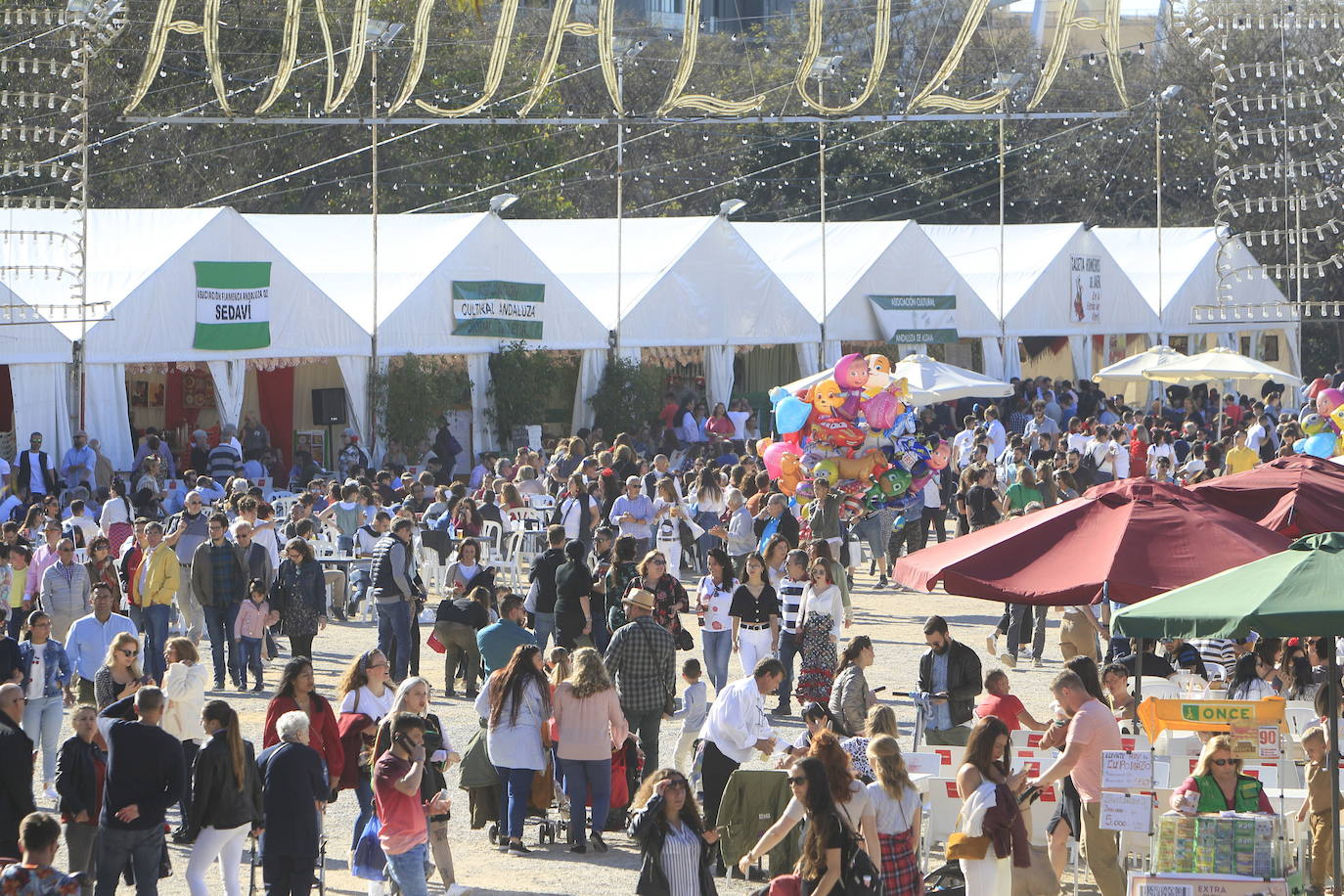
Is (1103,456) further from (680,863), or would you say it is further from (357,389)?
(680,863)

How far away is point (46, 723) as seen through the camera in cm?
1077

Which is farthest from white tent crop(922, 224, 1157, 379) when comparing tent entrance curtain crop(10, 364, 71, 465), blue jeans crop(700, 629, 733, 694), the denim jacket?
the denim jacket

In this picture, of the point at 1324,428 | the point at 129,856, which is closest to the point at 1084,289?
the point at 1324,428

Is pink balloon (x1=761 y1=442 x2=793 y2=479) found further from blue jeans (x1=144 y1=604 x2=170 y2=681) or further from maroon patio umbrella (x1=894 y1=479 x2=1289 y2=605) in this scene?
maroon patio umbrella (x1=894 y1=479 x2=1289 y2=605)

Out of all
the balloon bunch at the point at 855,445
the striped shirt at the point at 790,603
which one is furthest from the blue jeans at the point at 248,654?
the balloon bunch at the point at 855,445

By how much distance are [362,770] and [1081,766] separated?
338 cm

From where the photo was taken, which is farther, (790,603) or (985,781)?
(790,603)

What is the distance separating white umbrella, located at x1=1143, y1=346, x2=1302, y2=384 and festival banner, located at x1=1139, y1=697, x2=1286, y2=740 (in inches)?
749

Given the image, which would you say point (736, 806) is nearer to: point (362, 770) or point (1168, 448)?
point (362, 770)

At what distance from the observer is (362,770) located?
9156 mm

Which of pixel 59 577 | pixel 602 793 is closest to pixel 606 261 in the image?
pixel 59 577

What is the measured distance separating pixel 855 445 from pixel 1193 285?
22585 millimetres

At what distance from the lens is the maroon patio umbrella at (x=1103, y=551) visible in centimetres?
977

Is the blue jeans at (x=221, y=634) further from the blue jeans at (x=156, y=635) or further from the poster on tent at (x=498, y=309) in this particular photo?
the poster on tent at (x=498, y=309)
